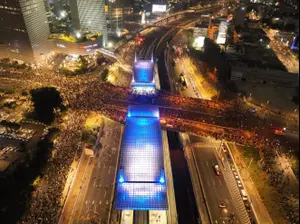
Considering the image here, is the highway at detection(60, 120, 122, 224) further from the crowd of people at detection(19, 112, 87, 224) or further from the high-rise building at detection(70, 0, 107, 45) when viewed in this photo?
Result: the high-rise building at detection(70, 0, 107, 45)

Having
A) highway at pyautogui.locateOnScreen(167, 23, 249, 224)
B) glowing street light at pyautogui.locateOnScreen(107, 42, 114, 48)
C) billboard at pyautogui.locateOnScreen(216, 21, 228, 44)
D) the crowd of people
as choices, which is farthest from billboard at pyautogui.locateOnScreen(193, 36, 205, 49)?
the crowd of people

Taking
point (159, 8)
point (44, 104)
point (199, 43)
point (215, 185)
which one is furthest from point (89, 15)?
point (215, 185)

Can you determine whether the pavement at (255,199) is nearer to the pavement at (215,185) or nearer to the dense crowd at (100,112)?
the pavement at (215,185)

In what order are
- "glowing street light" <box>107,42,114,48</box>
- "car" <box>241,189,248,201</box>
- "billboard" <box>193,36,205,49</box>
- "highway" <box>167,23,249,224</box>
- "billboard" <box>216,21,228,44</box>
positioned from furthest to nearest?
"glowing street light" <box>107,42,114,48</box>, "billboard" <box>193,36,205,49</box>, "billboard" <box>216,21,228,44</box>, "car" <box>241,189,248,201</box>, "highway" <box>167,23,249,224</box>

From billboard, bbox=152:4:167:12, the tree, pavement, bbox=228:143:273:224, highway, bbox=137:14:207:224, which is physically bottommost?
highway, bbox=137:14:207:224

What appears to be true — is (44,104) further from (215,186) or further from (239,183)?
(239,183)

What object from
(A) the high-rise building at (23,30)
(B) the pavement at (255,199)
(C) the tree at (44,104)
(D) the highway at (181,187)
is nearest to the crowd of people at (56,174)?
(C) the tree at (44,104)

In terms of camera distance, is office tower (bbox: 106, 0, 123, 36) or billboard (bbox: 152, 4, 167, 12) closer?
office tower (bbox: 106, 0, 123, 36)

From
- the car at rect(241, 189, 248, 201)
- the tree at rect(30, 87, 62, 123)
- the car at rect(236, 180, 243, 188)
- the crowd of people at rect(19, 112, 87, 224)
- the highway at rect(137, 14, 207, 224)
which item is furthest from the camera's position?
the tree at rect(30, 87, 62, 123)
